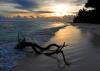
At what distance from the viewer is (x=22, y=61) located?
1121cm

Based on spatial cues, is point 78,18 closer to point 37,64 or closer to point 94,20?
point 94,20

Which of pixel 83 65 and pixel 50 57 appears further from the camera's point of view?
pixel 50 57

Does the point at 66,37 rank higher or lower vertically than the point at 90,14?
lower

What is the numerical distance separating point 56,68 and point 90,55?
3.21 metres

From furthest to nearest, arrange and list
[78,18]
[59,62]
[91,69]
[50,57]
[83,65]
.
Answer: [78,18]
[50,57]
[59,62]
[83,65]
[91,69]

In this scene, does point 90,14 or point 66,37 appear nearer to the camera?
point 66,37

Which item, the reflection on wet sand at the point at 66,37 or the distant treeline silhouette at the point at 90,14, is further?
the distant treeline silhouette at the point at 90,14

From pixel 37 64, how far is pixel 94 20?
40.9 m

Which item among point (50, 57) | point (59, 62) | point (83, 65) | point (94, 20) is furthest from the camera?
point (94, 20)

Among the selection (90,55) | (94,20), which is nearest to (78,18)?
(94,20)

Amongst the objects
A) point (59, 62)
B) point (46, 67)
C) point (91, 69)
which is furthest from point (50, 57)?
point (91, 69)

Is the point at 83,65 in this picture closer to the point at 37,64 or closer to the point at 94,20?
the point at 37,64

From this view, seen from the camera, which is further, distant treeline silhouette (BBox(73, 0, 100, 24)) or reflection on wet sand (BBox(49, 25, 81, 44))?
distant treeline silhouette (BBox(73, 0, 100, 24))

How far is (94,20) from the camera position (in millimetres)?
50031
